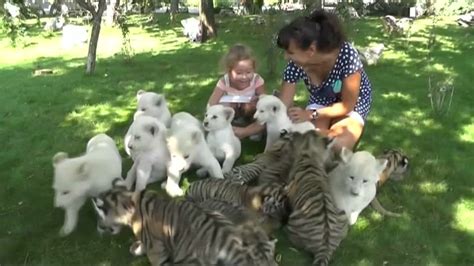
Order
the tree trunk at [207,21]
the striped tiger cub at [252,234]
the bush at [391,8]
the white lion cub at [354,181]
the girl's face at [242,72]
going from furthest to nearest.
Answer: the bush at [391,8]
the tree trunk at [207,21]
the girl's face at [242,72]
the white lion cub at [354,181]
the striped tiger cub at [252,234]

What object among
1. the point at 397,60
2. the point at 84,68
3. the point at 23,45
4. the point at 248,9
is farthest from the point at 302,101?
the point at 248,9

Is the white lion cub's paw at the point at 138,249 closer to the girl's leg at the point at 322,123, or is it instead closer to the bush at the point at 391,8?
the girl's leg at the point at 322,123

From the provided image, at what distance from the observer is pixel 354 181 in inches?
149

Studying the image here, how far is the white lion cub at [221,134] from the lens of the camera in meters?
4.74

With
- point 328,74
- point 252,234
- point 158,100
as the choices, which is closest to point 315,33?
point 328,74

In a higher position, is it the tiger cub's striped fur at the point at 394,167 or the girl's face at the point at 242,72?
the girl's face at the point at 242,72

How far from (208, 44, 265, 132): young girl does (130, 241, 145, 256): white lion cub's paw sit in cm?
229

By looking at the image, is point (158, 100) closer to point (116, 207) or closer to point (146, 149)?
point (146, 149)

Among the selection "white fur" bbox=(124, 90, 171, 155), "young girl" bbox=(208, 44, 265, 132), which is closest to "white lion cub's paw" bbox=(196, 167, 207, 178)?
"white fur" bbox=(124, 90, 171, 155)

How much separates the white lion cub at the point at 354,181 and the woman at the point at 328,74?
0.64m

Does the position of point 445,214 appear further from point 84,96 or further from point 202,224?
point 84,96

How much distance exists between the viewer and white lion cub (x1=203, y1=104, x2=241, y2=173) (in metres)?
4.74

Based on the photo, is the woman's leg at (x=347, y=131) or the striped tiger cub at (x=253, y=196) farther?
the woman's leg at (x=347, y=131)

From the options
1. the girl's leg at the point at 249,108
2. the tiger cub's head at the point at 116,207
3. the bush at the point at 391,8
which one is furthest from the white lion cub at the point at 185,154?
the bush at the point at 391,8
